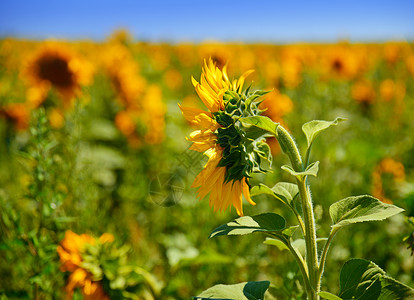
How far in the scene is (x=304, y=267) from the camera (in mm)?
751

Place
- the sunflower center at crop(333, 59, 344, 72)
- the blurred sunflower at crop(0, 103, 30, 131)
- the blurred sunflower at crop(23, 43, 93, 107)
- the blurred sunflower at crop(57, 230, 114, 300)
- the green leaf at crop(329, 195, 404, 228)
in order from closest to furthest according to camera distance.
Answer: the green leaf at crop(329, 195, 404, 228) → the blurred sunflower at crop(57, 230, 114, 300) → the blurred sunflower at crop(23, 43, 93, 107) → the blurred sunflower at crop(0, 103, 30, 131) → the sunflower center at crop(333, 59, 344, 72)

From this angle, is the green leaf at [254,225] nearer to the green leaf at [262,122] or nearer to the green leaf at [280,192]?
the green leaf at [280,192]

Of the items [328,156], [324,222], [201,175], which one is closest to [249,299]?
[201,175]

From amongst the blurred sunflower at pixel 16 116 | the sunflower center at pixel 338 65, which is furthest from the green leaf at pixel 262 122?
the sunflower center at pixel 338 65

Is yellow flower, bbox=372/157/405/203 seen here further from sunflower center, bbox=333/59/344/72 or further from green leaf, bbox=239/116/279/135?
sunflower center, bbox=333/59/344/72

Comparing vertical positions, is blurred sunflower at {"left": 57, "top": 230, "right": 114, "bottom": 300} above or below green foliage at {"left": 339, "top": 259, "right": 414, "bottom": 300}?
below

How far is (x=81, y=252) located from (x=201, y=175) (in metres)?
0.68

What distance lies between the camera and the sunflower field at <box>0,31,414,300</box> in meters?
1.23

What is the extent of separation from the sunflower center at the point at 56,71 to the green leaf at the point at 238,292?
2.31 metres

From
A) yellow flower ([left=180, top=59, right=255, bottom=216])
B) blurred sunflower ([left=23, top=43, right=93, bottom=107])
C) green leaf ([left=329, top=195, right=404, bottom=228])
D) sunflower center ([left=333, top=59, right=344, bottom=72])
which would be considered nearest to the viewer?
green leaf ([left=329, top=195, right=404, bottom=228])

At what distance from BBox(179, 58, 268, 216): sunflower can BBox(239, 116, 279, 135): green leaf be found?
0.05m

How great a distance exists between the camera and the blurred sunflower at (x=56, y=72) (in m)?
2.69

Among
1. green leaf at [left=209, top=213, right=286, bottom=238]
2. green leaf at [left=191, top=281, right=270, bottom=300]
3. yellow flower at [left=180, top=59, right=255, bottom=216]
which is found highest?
yellow flower at [left=180, top=59, right=255, bottom=216]

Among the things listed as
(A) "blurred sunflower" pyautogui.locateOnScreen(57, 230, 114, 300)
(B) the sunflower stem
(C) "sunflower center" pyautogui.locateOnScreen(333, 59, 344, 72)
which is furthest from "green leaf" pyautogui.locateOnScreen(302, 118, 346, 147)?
(C) "sunflower center" pyautogui.locateOnScreen(333, 59, 344, 72)
